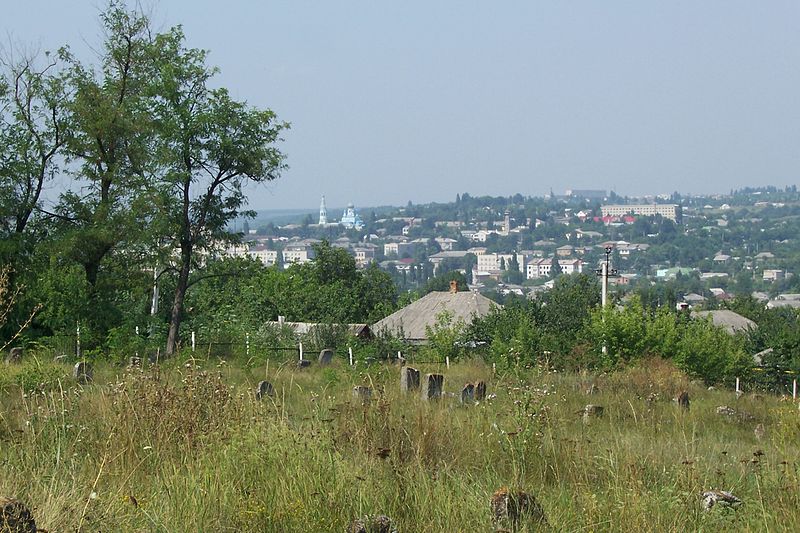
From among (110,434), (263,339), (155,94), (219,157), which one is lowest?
(263,339)

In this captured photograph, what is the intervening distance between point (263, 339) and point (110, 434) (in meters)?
21.6

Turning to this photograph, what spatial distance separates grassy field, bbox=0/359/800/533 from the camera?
17.1 feet

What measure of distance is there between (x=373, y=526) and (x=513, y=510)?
71cm

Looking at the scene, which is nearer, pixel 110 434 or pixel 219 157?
pixel 110 434

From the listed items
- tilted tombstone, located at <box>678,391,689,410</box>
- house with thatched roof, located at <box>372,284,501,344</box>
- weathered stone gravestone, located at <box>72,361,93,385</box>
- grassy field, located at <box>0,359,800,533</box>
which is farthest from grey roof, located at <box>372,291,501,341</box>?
grassy field, located at <box>0,359,800,533</box>

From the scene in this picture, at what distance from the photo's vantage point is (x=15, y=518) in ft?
14.6

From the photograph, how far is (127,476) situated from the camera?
246 inches

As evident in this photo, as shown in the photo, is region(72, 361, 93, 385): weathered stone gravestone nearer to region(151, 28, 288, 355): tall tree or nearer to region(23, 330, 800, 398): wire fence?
region(23, 330, 800, 398): wire fence

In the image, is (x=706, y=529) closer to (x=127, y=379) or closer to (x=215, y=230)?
(x=127, y=379)

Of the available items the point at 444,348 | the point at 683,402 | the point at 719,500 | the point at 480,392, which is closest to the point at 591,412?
the point at 480,392

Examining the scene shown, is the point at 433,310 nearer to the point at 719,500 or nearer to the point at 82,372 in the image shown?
the point at 82,372

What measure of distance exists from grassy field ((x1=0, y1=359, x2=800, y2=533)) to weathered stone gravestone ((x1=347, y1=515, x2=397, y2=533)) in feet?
0.57

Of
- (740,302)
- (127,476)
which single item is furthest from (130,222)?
(740,302)

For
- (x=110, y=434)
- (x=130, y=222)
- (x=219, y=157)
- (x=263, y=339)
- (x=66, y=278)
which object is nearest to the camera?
(x=110, y=434)
